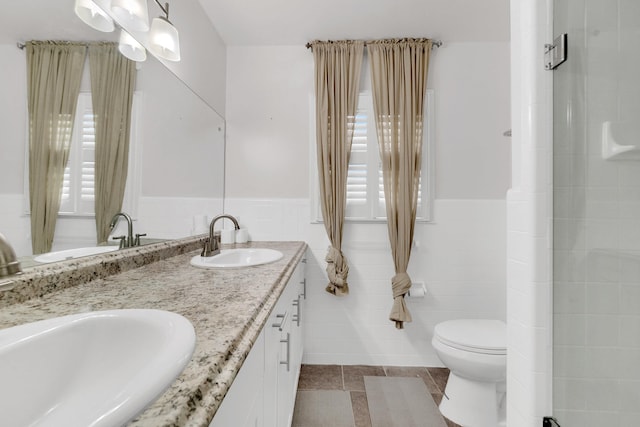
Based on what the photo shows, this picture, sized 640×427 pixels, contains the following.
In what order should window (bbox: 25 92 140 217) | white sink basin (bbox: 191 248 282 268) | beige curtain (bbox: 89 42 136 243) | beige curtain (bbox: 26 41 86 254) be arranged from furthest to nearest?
white sink basin (bbox: 191 248 282 268)
beige curtain (bbox: 89 42 136 243)
window (bbox: 25 92 140 217)
beige curtain (bbox: 26 41 86 254)

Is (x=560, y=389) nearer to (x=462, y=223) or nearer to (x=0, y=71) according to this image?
(x=462, y=223)

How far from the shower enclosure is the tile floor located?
3.55 feet

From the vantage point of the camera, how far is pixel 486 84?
2.19 meters

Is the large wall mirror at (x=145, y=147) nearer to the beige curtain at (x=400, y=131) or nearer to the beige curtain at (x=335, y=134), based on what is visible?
the beige curtain at (x=335, y=134)

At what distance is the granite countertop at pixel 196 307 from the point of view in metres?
0.38

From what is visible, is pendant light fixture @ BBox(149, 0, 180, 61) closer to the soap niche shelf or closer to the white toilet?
the soap niche shelf

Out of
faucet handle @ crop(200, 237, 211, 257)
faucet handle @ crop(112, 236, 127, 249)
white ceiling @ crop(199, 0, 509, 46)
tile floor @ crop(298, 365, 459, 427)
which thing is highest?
white ceiling @ crop(199, 0, 509, 46)

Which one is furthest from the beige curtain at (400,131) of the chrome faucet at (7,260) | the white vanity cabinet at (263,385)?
the chrome faucet at (7,260)

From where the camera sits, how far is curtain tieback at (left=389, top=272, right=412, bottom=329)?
209 centimetres

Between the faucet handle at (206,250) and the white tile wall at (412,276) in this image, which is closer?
the faucet handle at (206,250)

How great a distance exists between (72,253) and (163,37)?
107cm

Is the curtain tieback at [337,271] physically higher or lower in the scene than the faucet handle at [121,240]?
lower

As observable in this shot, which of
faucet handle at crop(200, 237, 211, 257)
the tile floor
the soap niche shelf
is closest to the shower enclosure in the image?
the soap niche shelf

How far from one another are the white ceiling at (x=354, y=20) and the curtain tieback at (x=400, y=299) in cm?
176
